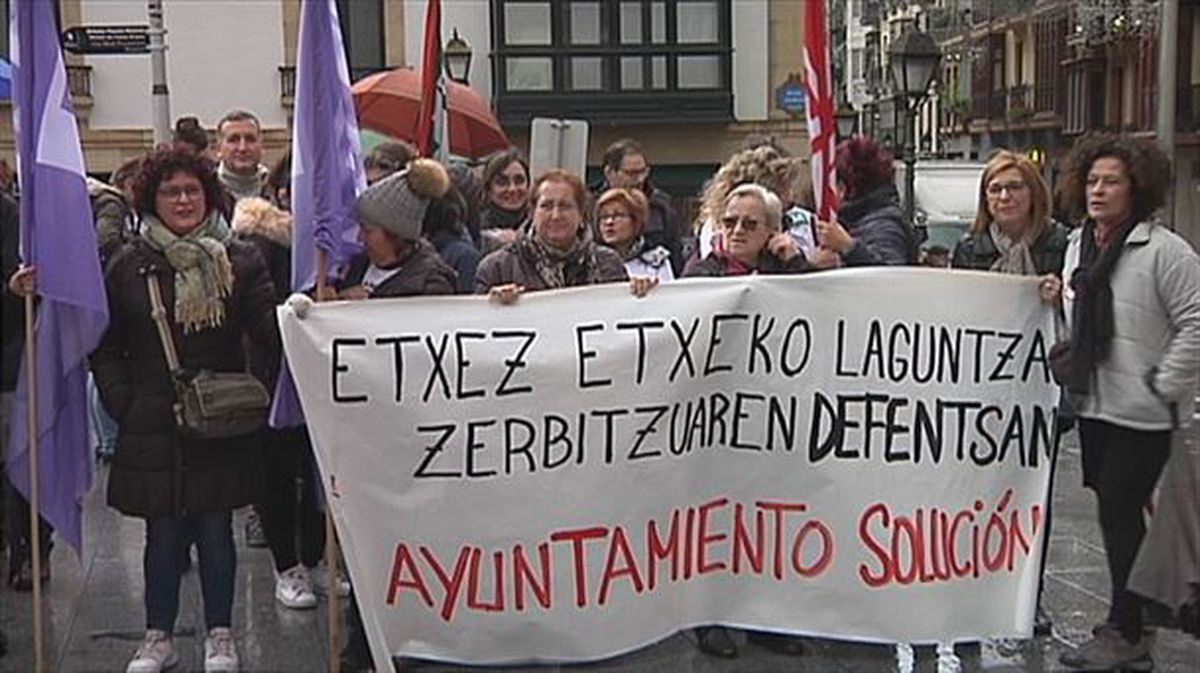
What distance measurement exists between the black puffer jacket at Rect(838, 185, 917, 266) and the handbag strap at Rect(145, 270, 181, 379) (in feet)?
8.31

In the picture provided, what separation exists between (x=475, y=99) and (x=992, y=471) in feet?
29.5

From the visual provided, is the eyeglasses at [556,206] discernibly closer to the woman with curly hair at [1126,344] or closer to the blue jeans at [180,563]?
the blue jeans at [180,563]

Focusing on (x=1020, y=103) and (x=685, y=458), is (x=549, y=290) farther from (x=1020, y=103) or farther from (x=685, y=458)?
(x=1020, y=103)

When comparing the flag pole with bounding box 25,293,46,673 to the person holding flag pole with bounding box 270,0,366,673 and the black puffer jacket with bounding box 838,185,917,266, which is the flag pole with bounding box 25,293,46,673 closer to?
the person holding flag pole with bounding box 270,0,366,673

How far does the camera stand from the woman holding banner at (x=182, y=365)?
516 centimetres

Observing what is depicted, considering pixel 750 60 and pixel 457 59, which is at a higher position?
pixel 750 60

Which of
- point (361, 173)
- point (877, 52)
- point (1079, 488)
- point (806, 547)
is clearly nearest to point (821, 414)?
point (806, 547)

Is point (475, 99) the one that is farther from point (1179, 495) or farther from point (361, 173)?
point (1179, 495)

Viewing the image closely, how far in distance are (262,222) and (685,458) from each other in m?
2.20

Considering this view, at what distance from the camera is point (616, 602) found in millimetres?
4930

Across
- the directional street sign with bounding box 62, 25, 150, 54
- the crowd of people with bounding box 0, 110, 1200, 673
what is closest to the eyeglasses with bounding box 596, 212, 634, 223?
the crowd of people with bounding box 0, 110, 1200, 673

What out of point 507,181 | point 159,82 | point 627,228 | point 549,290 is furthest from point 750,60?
point 549,290

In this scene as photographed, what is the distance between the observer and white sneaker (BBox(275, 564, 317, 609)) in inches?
247

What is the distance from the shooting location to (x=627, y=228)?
6590 mm
